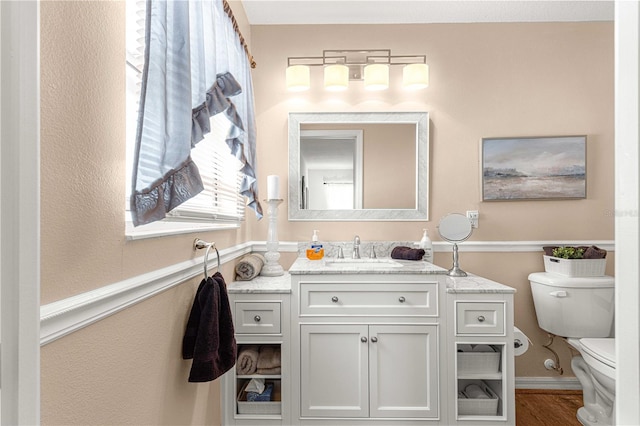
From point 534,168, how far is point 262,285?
1.96 metres

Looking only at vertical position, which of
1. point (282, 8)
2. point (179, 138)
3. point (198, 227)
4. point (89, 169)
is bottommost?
point (198, 227)

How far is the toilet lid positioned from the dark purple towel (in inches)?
68.2

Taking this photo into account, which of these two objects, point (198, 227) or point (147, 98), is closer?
point (147, 98)

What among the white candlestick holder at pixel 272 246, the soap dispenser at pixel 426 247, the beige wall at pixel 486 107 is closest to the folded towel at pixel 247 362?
the white candlestick holder at pixel 272 246

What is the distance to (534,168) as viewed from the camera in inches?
93.8

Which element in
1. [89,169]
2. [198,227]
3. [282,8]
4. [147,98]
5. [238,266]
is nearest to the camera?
[89,169]

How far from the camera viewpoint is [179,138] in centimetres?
100

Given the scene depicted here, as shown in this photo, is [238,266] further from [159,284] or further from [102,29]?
[102,29]

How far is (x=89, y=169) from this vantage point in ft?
2.65

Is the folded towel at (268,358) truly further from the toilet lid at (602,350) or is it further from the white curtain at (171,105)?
the toilet lid at (602,350)

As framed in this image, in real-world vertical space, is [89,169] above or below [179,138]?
below

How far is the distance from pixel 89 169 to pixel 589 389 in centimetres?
257

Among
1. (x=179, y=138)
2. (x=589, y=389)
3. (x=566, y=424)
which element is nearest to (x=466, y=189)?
(x=589, y=389)

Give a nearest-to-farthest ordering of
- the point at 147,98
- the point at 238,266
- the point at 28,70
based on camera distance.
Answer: the point at 28,70 → the point at 147,98 → the point at 238,266
